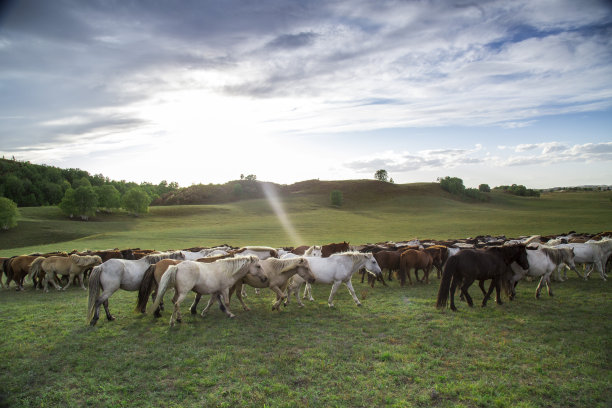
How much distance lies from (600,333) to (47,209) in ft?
286

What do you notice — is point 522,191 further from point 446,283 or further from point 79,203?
point 79,203

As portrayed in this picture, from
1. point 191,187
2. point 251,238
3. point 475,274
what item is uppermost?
point 191,187

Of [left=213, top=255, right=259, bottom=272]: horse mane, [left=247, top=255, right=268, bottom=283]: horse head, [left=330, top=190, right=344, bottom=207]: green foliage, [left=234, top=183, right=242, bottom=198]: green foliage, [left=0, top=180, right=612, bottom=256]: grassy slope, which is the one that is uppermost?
[left=234, top=183, right=242, bottom=198]: green foliage

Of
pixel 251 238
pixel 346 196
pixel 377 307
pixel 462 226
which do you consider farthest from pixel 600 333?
pixel 346 196

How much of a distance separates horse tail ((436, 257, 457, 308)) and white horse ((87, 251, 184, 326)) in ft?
29.7

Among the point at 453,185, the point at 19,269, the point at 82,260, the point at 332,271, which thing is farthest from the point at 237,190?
the point at 332,271

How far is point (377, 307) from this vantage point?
1008cm

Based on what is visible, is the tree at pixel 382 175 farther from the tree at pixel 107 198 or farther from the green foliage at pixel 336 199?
the tree at pixel 107 198

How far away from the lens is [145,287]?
9445mm

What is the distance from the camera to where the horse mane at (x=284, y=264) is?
33.6ft

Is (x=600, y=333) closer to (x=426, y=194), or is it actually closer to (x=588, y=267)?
(x=588, y=267)

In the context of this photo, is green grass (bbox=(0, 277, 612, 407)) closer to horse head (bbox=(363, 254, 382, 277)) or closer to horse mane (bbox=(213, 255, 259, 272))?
horse mane (bbox=(213, 255, 259, 272))

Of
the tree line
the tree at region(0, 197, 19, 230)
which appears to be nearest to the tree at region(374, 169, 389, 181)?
the tree line

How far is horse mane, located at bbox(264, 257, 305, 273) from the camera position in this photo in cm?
1024
